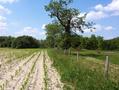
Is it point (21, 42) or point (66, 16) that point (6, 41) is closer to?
point (21, 42)

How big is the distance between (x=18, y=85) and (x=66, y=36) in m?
49.8

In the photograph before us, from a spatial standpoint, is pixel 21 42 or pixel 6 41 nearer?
pixel 21 42

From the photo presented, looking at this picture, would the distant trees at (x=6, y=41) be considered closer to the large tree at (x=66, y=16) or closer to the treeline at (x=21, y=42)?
the treeline at (x=21, y=42)

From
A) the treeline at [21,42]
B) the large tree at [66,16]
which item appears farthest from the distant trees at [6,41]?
the large tree at [66,16]

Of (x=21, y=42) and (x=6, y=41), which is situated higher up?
(x=6, y=41)

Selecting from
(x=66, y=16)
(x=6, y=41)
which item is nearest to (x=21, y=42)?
(x=6, y=41)

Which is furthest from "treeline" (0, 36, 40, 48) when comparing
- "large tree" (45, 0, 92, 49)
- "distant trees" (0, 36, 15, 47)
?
"large tree" (45, 0, 92, 49)

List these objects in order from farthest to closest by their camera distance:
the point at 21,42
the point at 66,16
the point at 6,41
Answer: the point at 6,41 < the point at 21,42 < the point at 66,16

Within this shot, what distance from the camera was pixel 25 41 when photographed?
15550cm

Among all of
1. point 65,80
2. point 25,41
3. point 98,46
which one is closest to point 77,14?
point 65,80

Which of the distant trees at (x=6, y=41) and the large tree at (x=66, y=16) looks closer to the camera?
the large tree at (x=66, y=16)

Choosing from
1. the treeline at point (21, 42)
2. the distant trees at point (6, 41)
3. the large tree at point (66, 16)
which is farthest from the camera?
the distant trees at point (6, 41)

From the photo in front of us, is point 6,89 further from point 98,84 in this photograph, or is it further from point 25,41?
point 25,41

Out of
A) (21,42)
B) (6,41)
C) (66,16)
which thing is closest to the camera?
(66,16)
